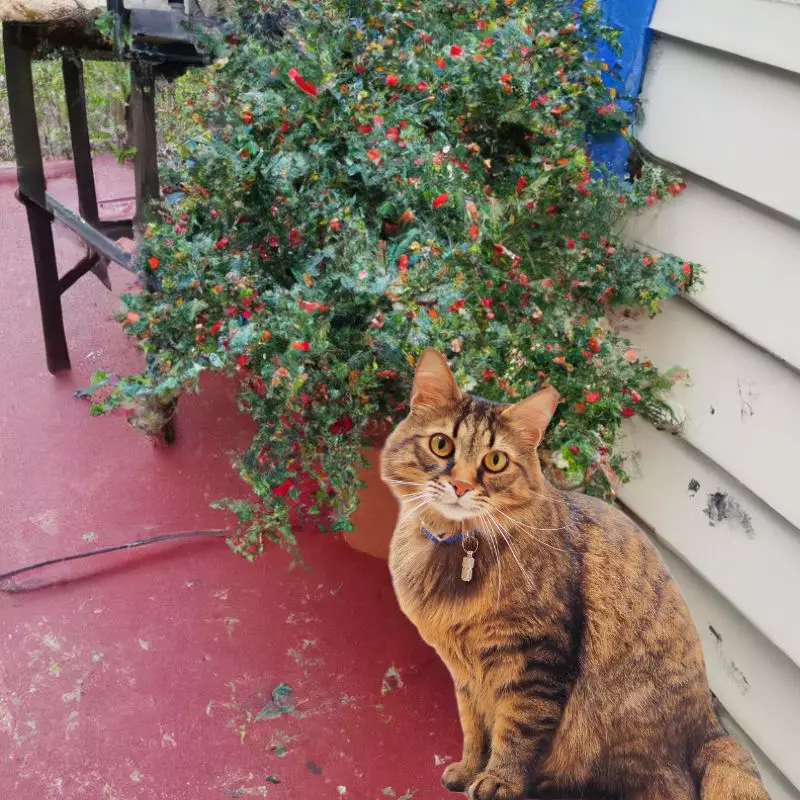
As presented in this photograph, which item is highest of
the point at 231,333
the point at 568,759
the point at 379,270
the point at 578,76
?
the point at 578,76

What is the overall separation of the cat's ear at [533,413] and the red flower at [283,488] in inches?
28.2

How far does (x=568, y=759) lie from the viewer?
100 centimetres

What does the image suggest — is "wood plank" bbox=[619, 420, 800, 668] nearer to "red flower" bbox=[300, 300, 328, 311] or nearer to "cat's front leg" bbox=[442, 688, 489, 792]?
"cat's front leg" bbox=[442, 688, 489, 792]

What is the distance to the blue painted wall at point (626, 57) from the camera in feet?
5.29

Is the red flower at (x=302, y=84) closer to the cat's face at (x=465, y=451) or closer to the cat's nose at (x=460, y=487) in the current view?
the cat's face at (x=465, y=451)

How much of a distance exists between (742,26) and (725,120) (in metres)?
0.15

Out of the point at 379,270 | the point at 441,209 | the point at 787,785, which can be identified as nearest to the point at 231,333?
the point at 379,270

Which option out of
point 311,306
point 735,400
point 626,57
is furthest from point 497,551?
point 626,57

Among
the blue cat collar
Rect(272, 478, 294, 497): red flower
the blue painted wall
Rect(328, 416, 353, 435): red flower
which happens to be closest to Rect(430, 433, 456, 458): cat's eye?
the blue cat collar

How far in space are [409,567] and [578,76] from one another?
3.86 ft

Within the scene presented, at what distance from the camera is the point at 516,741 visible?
3.28 feet

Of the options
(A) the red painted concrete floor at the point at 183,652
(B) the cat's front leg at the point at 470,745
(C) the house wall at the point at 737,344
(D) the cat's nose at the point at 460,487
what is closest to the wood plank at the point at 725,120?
(C) the house wall at the point at 737,344

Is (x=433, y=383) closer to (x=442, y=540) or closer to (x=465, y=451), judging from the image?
(x=465, y=451)

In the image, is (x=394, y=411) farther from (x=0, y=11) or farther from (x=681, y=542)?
(x=0, y=11)
